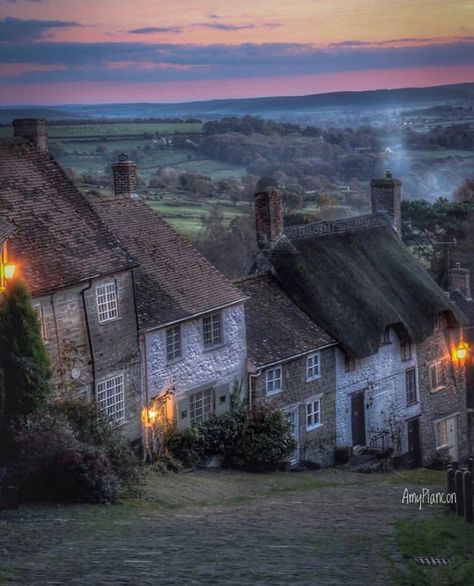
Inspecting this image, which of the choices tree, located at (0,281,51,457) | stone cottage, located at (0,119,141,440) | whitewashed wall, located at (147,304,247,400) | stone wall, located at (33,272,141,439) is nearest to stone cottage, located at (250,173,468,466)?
whitewashed wall, located at (147,304,247,400)

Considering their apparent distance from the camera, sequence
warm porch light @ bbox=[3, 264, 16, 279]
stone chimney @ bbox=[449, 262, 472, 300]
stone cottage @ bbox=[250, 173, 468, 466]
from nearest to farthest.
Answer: warm porch light @ bbox=[3, 264, 16, 279] → stone cottage @ bbox=[250, 173, 468, 466] → stone chimney @ bbox=[449, 262, 472, 300]

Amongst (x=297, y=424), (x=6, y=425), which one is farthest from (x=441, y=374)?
(x=6, y=425)

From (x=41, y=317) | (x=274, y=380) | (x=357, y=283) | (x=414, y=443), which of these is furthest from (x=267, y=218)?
(x=41, y=317)

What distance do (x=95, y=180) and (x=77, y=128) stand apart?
3372mm

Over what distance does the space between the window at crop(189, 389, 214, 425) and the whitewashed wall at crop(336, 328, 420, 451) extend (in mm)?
5722

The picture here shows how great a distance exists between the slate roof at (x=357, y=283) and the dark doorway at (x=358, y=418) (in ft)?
6.17

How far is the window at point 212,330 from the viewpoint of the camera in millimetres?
34094

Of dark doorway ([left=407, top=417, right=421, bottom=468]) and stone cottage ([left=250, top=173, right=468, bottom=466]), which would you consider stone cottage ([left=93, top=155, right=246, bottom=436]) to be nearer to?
stone cottage ([left=250, top=173, right=468, bottom=466])

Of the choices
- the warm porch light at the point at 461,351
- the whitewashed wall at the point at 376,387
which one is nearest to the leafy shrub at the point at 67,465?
the whitewashed wall at the point at 376,387

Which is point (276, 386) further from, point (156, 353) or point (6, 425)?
point (6, 425)

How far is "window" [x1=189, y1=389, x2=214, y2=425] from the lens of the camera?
3344 cm

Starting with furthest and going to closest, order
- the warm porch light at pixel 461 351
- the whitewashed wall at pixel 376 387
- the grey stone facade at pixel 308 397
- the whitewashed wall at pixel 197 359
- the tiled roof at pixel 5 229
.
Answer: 1. the warm porch light at pixel 461 351
2. the whitewashed wall at pixel 376 387
3. the grey stone facade at pixel 308 397
4. the whitewashed wall at pixel 197 359
5. the tiled roof at pixel 5 229

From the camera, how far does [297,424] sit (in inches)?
1431

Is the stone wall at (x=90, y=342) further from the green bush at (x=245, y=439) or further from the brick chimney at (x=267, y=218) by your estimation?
the brick chimney at (x=267, y=218)
